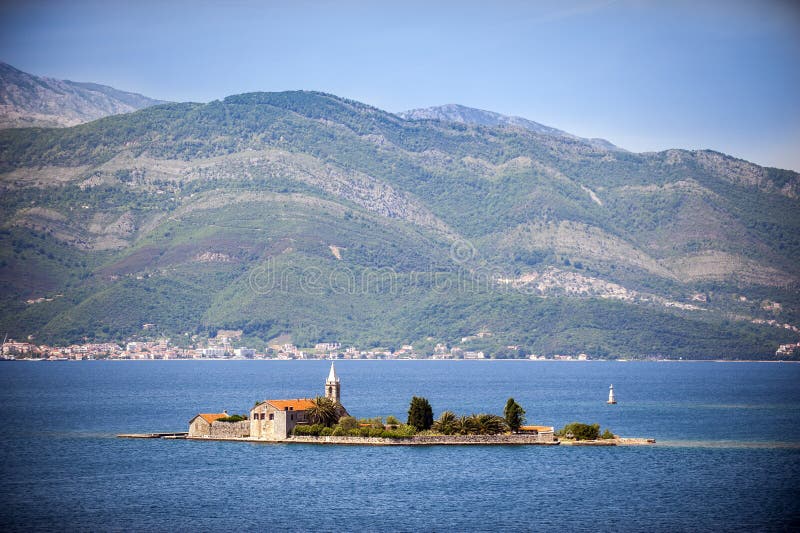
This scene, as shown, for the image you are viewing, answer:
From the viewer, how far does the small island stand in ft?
321

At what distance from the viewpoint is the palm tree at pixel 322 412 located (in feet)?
326

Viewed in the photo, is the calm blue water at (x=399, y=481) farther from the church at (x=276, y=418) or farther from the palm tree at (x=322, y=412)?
the palm tree at (x=322, y=412)

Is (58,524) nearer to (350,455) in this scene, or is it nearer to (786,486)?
(350,455)

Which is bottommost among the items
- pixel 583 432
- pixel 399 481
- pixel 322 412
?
pixel 399 481

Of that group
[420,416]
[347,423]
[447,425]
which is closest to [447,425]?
[447,425]

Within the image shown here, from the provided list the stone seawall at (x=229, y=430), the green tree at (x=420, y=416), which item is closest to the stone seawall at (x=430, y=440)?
the green tree at (x=420, y=416)

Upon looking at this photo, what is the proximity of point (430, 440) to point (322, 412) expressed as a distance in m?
9.32

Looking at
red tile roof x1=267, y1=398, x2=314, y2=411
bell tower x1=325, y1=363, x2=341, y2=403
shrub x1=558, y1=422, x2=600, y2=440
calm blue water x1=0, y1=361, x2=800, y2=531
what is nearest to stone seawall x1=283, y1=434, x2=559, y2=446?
calm blue water x1=0, y1=361, x2=800, y2=531

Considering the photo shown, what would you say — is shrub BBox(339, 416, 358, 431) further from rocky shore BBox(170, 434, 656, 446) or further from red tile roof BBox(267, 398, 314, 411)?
red tile roof BBox(267, 398, 314, 411)

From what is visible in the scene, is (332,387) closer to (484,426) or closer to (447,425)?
(447,425)

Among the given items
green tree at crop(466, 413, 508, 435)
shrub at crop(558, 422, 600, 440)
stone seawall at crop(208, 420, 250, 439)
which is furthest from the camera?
shrub at crop(558, 422, 600, 440)

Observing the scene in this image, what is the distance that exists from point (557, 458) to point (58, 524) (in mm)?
39486

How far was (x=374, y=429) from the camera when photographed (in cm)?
9850

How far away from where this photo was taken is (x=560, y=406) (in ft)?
466
